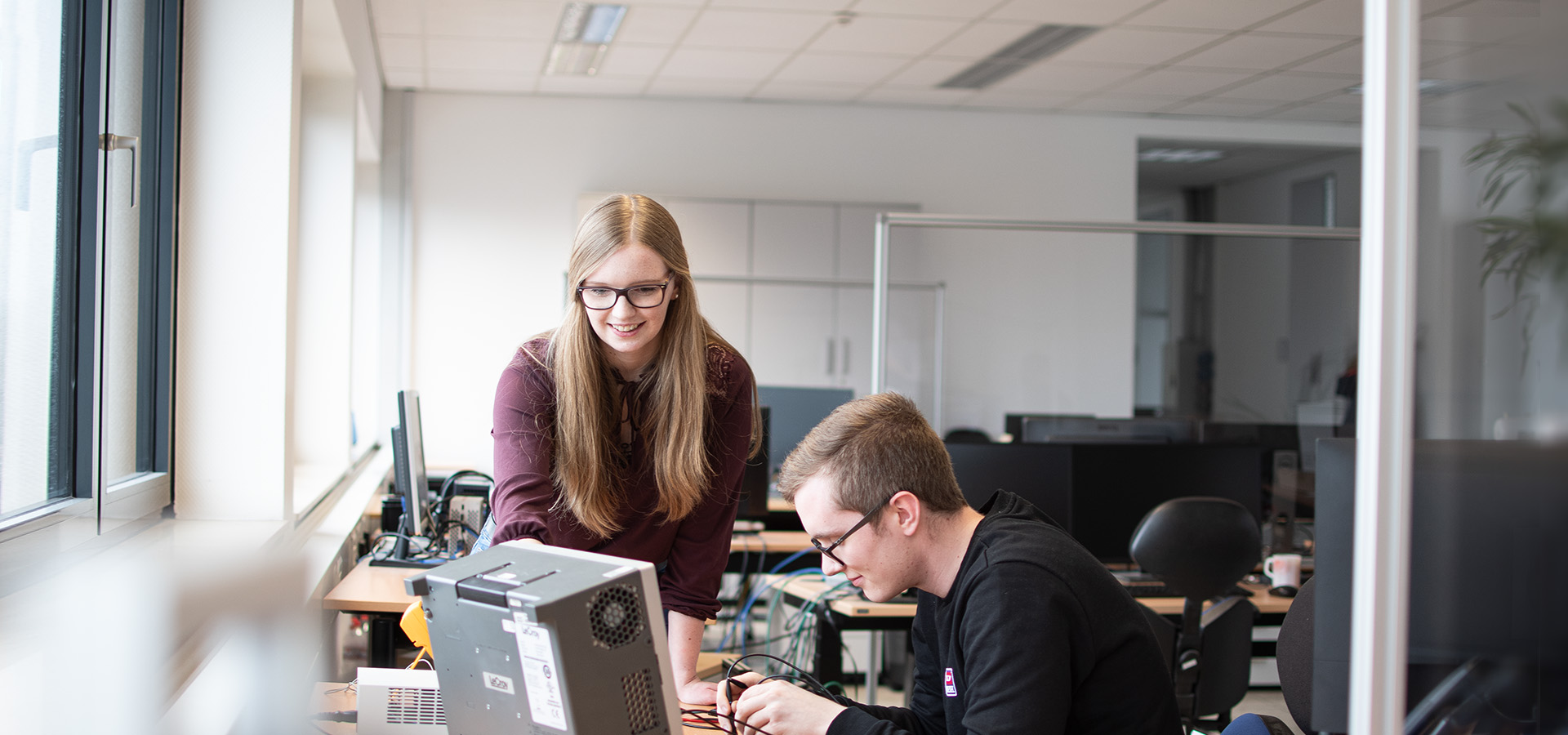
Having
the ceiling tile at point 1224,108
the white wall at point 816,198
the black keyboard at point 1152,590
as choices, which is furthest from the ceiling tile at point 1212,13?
the black keyboard at point 1152,590

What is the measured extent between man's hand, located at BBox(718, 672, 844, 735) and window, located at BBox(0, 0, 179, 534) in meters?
1.00

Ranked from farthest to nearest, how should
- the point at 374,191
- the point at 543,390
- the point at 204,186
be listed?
the point at 374,191 → the point at 204,186 → the point at 543,390

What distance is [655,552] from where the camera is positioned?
1.57m

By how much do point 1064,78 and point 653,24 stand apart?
2.05 metres

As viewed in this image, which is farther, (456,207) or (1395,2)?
(456,207)

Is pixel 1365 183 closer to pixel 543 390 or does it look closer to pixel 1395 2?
pixel 1395 2

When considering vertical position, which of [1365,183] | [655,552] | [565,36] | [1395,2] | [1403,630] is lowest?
[655,552]

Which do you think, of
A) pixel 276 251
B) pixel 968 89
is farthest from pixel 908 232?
pixel 276 251

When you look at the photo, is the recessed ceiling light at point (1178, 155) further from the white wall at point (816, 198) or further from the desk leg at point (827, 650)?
the desk leg at point (827, 650)

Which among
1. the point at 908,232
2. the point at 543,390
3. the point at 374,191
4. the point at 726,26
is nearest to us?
the point at 543,390

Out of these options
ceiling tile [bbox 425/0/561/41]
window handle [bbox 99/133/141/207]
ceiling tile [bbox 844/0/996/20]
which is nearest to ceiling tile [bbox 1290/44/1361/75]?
ceiling tile [bbox 844/0/996/20]

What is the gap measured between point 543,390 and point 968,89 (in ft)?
14.0

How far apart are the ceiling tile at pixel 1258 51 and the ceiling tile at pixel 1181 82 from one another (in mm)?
117

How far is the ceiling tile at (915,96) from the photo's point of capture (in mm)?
5332
